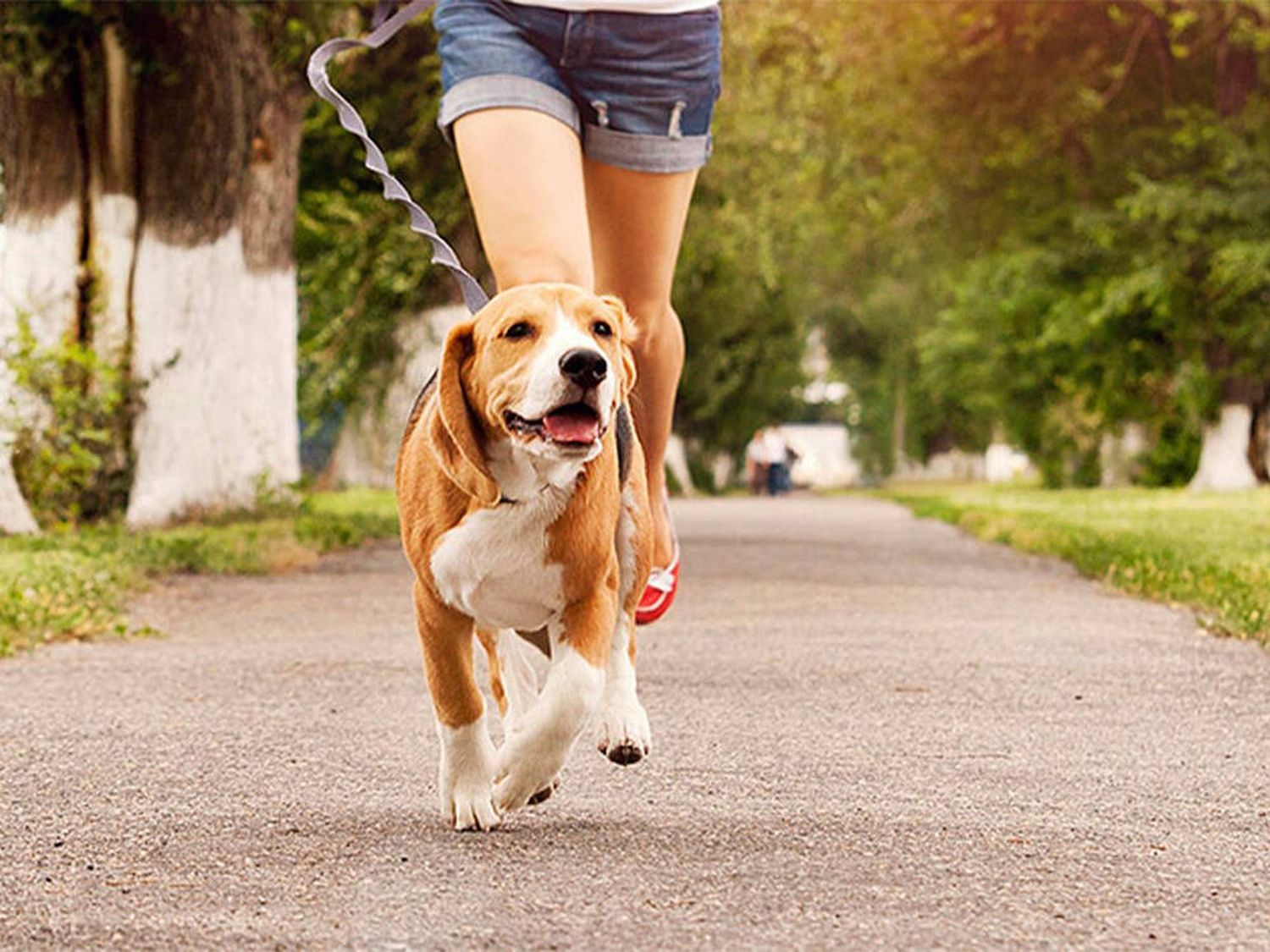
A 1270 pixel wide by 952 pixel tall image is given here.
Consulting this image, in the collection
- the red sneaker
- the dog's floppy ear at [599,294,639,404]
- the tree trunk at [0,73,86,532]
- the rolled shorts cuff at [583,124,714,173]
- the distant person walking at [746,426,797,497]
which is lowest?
the distant person walking at [746,426,797,497]

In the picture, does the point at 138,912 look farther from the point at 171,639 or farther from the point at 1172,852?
the point at 171,639

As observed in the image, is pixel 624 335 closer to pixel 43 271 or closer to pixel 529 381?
pixel 529 381

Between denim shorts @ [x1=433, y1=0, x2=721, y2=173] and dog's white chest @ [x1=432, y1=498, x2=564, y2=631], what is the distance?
1.24m

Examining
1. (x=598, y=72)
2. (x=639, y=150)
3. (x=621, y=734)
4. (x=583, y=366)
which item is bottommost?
(x=621, y=734)

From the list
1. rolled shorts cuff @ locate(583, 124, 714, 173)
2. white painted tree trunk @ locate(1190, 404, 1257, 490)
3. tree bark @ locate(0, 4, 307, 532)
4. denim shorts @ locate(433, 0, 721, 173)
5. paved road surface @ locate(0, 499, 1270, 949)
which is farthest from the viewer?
white painted tree trunk @ locate(1190, 404, 1257, 490)

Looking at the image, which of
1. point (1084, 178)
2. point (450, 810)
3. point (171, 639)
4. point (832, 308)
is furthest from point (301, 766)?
point (832, 308)

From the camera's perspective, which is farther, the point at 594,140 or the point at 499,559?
the point at 594,140

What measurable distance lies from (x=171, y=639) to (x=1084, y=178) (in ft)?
70.7

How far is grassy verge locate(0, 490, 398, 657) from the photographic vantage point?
305 inches

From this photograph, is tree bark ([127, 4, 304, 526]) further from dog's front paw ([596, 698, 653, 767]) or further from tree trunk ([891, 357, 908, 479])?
tree trunk ([891, 357, 908, 479])

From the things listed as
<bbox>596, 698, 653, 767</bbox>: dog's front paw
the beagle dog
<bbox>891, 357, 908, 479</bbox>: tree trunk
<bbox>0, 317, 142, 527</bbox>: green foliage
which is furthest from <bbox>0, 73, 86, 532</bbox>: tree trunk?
<bbox>891, 357, 908, 479</bbox>: tree trunk

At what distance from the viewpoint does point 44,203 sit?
13094 millimetres

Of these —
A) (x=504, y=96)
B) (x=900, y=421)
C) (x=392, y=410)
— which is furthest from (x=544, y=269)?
(x=900, y=421)

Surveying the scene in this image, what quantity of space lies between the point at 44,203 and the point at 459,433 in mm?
10509
